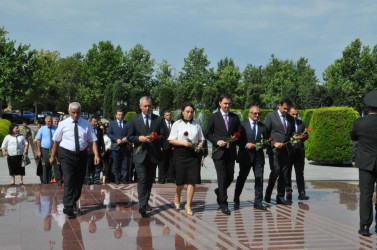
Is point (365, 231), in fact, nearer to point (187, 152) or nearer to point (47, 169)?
point (187, 152)

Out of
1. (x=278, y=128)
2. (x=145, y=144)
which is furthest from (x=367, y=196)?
(x=145, y=144)

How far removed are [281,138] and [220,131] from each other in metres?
1.28

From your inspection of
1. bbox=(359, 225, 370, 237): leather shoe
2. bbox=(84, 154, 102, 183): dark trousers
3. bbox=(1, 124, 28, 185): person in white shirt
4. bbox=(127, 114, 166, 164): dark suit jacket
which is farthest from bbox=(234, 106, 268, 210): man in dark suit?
bbox=(1, 124, 28, 185): person in white shirt

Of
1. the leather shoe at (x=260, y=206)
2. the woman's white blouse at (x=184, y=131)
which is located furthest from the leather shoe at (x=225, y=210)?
the woman's white blouse at (x=184, y=131)

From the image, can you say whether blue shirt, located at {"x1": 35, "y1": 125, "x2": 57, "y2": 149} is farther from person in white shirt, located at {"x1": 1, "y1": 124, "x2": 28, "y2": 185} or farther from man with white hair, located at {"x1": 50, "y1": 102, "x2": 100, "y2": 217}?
man with white hair, located at {"x1": 50, "y1": 102, "x2": 100, "y2": 217}

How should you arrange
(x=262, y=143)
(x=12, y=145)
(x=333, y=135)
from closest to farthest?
(x=262, y=143) < (x=12, y=145) < (x=333, y=135)

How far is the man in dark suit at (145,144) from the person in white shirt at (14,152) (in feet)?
16.4

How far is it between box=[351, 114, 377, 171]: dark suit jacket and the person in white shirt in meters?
8.36

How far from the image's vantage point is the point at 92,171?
11.8m

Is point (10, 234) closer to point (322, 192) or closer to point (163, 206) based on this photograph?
point (163, 206)

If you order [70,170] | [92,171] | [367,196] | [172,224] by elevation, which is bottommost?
[172,224]

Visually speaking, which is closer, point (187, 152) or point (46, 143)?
point (187, 152)

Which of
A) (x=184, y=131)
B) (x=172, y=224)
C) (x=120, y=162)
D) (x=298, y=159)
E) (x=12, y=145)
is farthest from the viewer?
(x=12, y=145)

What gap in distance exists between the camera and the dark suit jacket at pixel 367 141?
6.05m
